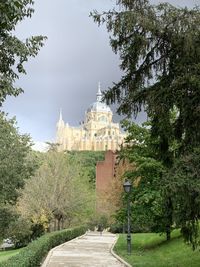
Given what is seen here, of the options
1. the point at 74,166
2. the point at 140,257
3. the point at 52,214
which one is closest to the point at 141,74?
the point at 140,257

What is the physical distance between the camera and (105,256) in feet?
66.9

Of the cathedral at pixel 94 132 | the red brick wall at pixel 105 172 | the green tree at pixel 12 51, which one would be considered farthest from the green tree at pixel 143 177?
the cathedral at pixel 94 132

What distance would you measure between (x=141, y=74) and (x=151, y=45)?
103 centimetres

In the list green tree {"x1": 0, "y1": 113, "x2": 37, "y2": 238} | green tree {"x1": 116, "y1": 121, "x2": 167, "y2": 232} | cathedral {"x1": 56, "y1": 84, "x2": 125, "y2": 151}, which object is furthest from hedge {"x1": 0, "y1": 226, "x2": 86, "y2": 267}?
cathedral {"x1": 56, "y1": 84, "x2": 125, "y2": 151}

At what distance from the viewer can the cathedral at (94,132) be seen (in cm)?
15188

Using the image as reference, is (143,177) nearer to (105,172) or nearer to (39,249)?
(39,249)

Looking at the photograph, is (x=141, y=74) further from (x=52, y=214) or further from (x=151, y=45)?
(x=52, y=214)

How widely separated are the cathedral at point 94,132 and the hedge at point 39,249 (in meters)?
111

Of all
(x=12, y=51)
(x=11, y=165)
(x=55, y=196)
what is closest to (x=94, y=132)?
(x=55, y=196)

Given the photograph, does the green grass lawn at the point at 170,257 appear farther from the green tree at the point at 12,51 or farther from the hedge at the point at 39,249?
the green tree at the point at 12,51

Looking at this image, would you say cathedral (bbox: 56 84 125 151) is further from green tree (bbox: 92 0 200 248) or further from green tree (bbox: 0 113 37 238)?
green tree (bbox: 92 0 200 248)

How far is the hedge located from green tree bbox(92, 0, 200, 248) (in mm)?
4649

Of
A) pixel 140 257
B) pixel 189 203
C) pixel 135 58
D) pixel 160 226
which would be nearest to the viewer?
pixel 189 203

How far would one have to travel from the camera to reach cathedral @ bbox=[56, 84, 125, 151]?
15188cm
